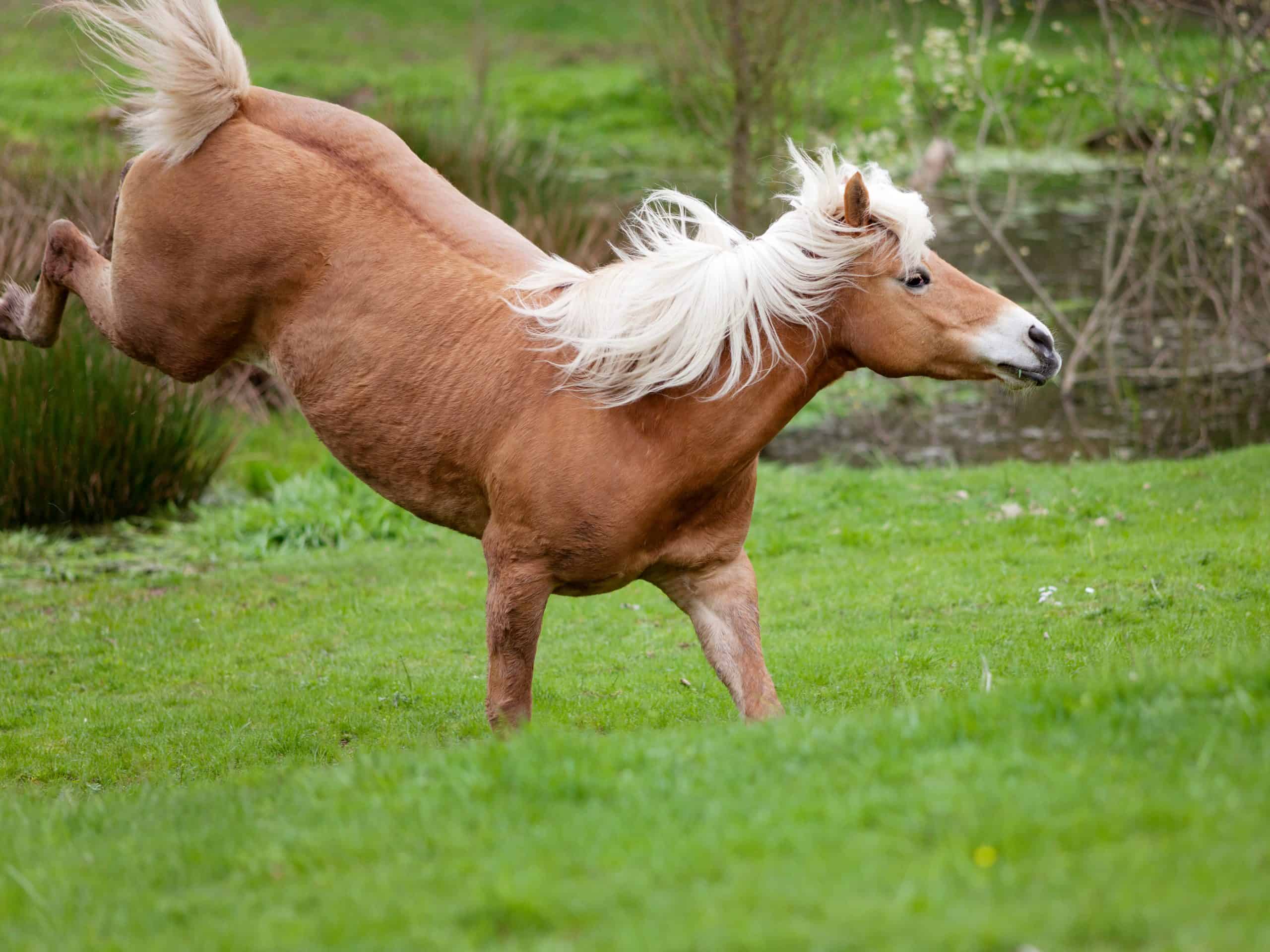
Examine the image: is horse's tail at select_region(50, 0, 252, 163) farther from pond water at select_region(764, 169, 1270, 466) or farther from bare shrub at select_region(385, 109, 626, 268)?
pond water at select_region(764, 169, 1270, 466)

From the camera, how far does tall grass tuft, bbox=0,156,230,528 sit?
9617mm

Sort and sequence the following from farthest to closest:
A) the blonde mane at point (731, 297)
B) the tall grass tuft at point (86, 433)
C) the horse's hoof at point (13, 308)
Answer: the tall grass tuft at point (86, 433)
the horse's hoof at point (13, 308)
the blonde mane at point (731, 297)

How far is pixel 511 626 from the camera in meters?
4.90

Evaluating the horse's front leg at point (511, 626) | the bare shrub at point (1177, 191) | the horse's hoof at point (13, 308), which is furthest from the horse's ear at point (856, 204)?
the bare shrub at point (1177, 191)

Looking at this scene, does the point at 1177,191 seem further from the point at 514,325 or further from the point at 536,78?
the point at 536,78

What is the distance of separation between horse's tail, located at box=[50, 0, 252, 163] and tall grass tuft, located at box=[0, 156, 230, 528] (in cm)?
401

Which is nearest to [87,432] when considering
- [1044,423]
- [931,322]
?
[931,322]

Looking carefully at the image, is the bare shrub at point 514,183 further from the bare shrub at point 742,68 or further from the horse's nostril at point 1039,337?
the horse's nostril at point 1039,337

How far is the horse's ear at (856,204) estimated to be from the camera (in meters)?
4.61

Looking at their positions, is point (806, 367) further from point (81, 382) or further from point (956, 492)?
point (81, 382)

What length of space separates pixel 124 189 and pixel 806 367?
3.19 m

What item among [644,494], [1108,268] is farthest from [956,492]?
[644,494]

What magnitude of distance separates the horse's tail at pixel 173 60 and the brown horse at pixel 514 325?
0.03ft

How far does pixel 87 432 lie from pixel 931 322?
23.9ft
